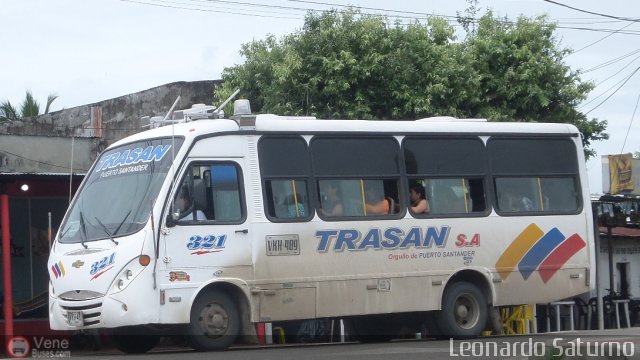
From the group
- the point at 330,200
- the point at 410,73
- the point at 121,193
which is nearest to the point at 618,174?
the point at 410,73

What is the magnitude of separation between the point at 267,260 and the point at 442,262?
272cm

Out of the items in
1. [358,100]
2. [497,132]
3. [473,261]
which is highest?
[358,100]

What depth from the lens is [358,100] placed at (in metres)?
22.4

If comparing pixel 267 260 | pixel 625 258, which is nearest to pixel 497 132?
pixel 267 260

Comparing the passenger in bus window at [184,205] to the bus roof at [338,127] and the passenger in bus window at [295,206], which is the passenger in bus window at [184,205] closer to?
the bus roof at [338,127]

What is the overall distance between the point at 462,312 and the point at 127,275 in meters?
5.04

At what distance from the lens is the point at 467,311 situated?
1470cm

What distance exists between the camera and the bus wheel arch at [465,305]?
1438 cm

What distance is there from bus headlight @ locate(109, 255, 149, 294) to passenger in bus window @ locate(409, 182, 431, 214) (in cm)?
403

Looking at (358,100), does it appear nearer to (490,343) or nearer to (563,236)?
(563,236)

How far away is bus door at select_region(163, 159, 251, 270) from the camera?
12.2 m

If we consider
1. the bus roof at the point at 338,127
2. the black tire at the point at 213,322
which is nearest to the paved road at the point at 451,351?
the black tire at the point at 213,322

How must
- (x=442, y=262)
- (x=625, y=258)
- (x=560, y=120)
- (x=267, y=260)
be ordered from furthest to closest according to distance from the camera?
(x=625, y=258)
(x=560, y=120)
(x=442, y=262)
(x=267, y=260)

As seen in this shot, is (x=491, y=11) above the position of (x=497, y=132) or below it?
above
